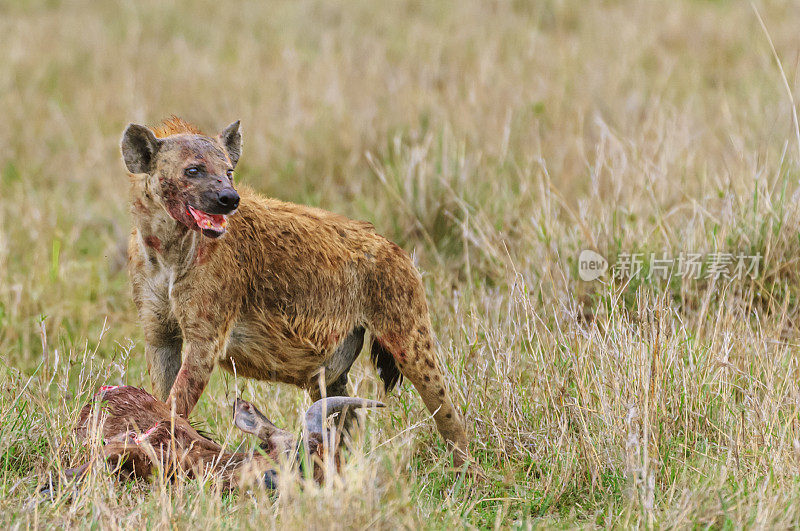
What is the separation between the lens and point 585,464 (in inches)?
144

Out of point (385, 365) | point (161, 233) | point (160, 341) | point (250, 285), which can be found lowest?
point (385, 365)

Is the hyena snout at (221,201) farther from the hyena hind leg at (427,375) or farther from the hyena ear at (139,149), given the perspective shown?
the hyena hind leg at (427,375)

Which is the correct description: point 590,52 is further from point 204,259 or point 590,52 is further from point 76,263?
point 204,259

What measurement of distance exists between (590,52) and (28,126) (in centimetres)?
559

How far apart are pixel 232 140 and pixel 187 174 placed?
0.42 m

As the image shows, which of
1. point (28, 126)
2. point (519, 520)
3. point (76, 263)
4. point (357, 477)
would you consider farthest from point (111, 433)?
point (28, 126)

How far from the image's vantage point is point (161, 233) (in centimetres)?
344

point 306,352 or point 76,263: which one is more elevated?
point 306,352

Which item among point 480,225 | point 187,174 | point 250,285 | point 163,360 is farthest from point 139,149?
point 480,225

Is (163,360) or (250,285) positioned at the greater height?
(250,285)

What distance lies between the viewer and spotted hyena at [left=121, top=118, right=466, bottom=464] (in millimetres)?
3365

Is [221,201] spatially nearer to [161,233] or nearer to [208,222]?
[208,222]

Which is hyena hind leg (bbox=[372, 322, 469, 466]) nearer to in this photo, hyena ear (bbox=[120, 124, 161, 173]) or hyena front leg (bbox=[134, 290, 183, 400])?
hyena front leg (bbox=[134, 290, 183, 400])

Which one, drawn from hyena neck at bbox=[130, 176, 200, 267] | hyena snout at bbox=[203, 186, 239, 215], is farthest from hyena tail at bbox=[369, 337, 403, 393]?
hyena snout at bbox=[203, 186, 239, 215]
